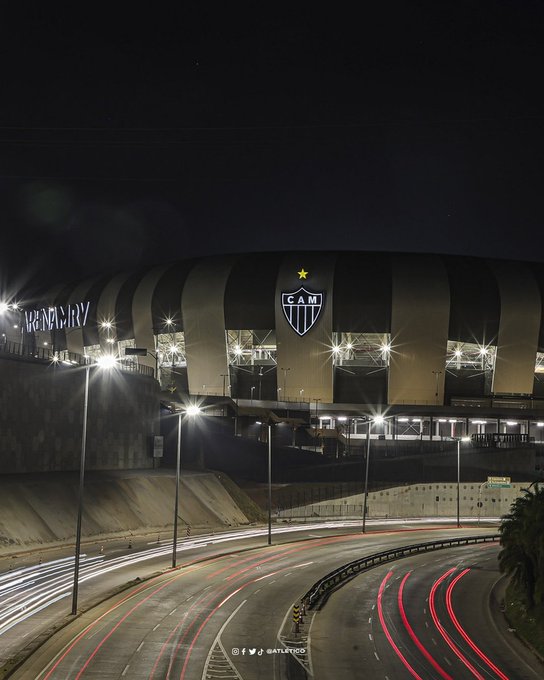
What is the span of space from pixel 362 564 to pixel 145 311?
74.6 metres

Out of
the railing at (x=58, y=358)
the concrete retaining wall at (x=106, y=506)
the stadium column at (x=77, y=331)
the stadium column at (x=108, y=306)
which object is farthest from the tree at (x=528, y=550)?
the stadium column at (x=77, y=331)

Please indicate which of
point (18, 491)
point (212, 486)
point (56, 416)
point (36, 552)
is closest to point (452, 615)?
point (36, 552)

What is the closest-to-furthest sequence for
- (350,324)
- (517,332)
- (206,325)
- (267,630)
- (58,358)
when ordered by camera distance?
(267,630)
(58,358)
(350,324)
(517,332)
(206,325)

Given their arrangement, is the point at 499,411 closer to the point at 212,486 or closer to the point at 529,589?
the point at 212,486

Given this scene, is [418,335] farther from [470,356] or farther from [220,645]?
[220,645]

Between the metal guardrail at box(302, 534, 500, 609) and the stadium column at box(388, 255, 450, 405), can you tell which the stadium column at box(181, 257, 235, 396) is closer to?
the stadium column at box(388, 255, 450, 405)

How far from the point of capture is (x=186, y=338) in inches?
4532

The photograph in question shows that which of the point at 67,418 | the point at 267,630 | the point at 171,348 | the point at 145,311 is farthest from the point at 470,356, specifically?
the point at 267,630

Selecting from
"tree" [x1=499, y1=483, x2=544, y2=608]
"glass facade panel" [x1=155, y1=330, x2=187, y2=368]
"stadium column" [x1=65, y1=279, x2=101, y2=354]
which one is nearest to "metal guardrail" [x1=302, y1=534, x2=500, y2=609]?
"tree" [x1=499, y1=483, x2=544, y2=608]

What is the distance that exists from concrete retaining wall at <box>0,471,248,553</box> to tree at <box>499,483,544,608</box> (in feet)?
94.3

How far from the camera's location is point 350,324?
10881 centimetres

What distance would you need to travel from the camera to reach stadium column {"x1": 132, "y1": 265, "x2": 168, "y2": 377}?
4651 inches

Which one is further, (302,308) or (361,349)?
(361,349)

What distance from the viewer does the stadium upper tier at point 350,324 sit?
10856 cm
